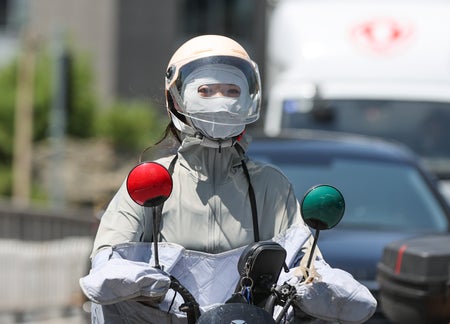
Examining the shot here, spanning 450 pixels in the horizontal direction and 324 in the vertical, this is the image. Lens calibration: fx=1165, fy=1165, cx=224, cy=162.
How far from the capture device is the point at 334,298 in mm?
3338

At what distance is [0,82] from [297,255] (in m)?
21.9

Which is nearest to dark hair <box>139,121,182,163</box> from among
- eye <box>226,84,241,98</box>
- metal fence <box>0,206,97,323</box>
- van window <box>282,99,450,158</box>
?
eye <box>226,84,241,98</box>

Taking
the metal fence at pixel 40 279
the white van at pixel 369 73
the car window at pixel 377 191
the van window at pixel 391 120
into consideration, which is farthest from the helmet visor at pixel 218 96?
the metal fence at pixel 40 279

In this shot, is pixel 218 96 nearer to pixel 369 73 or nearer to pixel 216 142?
pixel 216 142

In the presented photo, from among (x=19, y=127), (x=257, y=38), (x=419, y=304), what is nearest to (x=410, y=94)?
(x=419, y=304)

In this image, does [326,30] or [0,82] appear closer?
[326,30]

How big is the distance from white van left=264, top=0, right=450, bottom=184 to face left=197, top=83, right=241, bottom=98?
5707 mm

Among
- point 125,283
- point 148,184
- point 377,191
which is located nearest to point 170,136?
point 148,184

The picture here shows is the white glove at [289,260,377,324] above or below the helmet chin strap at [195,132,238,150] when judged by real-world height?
below

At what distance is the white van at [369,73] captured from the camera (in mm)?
9586

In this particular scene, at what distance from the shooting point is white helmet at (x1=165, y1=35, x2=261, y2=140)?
359 centimetres

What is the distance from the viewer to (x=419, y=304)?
4.97 metres

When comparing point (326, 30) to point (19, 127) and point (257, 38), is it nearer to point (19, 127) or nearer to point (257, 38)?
point (19, 127)

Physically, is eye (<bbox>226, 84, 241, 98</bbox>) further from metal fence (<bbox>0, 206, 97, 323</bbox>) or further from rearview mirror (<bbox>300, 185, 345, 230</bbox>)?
metal fence (<bbox>0, 206, 97, 323</bbox>)
